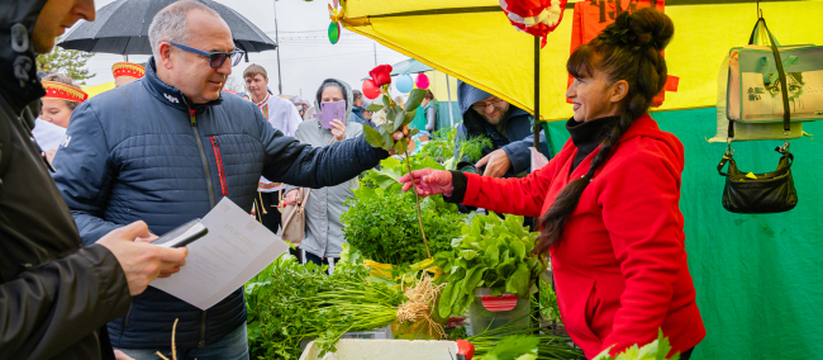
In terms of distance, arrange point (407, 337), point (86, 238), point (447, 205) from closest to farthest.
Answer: point (86, 238) < point (407, 337) < point (447, 205)

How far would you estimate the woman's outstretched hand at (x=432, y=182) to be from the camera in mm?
2051

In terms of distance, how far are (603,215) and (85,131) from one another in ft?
5.28

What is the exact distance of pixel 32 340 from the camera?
0.87 m

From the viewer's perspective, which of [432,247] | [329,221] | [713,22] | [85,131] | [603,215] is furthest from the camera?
[329,221]

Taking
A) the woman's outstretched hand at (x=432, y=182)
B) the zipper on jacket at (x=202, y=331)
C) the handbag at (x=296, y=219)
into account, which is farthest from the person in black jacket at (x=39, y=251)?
the handbag at (x=296, y=219)

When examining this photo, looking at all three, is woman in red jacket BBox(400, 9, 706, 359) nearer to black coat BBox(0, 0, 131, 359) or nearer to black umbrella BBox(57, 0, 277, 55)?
black coat BBox(0, 0, 131, 359)

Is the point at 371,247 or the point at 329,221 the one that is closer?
the point at 371,247

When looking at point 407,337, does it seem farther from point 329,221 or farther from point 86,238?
point 329,221

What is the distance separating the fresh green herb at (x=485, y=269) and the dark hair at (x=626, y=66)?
1.33 feet

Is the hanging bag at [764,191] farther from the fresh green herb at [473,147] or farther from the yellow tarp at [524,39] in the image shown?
the fresh green herb at [473,147]

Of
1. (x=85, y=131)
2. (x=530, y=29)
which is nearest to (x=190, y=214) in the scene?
(x=85, y=131)

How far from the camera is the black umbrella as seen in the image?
402 centimetres

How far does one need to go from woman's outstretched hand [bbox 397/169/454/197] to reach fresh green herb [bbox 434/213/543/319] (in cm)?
21

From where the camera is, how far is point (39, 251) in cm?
94
